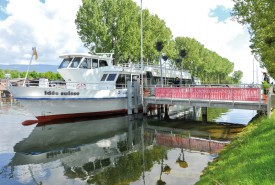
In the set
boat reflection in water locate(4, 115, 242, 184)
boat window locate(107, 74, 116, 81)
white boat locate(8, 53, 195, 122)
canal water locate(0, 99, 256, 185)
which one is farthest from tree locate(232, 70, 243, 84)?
boat reflection in water locate(4, 115, 242, 184)

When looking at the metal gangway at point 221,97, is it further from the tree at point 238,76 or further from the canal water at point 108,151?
the tree at point 238,76

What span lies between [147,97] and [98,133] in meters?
8.65

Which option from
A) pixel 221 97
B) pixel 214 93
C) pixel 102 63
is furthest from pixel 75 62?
pixel 221 97

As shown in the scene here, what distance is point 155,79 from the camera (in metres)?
→ 33.6

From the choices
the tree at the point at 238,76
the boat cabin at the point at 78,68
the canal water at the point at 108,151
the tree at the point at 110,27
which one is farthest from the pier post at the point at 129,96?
the tree at the point at 238,76

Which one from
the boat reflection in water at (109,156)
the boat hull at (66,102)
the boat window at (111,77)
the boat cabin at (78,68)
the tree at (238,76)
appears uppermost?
the tree at (238,76)

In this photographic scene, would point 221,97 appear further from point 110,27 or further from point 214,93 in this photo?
point 110,27

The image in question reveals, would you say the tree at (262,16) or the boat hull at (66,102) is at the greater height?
the tree at (262,16)

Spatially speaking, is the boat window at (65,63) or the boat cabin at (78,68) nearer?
the boat cabin at (78,68)

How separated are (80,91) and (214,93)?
11385 mm

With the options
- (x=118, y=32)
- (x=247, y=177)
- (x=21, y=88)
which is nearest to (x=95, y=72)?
(x=21, y=88)

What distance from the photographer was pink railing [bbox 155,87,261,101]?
17.9 metres

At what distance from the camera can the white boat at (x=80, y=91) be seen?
2073 centimetres

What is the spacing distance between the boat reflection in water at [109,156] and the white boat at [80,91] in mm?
2675
